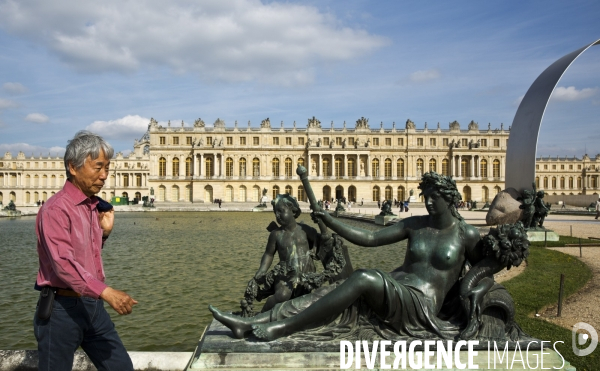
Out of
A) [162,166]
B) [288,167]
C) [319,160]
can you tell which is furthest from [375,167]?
[162,166]

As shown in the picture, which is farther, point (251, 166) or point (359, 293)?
point (251, 166)

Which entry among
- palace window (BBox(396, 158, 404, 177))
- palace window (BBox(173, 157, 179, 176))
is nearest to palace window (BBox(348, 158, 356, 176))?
palace window (BBox(396, 158, 404, 177))

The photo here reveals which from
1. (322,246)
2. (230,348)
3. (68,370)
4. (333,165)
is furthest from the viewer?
(333,165)

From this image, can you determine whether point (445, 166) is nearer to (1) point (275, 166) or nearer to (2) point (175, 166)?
(1) point (275, 166)

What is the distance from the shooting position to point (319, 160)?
215 ft

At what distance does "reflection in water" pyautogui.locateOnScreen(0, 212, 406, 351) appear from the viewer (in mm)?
6309

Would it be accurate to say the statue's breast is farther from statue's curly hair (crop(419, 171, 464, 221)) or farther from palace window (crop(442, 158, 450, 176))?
palace window (crop(442, 158, 450, 176))

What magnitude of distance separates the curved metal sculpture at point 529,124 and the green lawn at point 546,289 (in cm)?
572

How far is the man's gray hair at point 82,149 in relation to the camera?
9.23 ft

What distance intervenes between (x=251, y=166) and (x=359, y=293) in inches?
2498

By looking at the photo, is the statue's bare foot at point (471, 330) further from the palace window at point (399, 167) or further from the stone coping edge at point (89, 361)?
the palace window at point (399, 167)

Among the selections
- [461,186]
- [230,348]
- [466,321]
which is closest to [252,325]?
[230,348]

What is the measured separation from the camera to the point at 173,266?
11523mm

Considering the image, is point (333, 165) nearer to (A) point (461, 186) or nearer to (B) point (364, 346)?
(A) point (461, 186)
